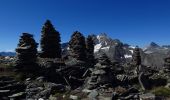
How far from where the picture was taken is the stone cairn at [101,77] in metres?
46.2

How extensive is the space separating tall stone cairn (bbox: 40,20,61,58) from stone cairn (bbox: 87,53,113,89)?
91.7 feet

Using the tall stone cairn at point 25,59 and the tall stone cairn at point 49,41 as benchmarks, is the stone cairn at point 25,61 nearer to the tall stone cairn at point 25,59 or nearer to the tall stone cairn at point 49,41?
the tall stone cairn at point 25,59

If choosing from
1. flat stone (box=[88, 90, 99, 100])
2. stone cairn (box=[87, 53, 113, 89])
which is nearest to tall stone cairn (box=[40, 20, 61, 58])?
stone cairn (box=[87, 53, 113, 89])

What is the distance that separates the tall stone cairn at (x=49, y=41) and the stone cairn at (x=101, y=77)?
2794cm

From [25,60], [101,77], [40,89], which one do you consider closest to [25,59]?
[25,60]

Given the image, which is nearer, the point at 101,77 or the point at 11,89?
the point at 11,89

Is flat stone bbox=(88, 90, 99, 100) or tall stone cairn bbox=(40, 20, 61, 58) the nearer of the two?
flat stone bbox=(88, 90, 99, 100)

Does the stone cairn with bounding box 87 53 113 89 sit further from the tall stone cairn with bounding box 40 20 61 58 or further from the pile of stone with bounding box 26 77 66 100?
the tall stone cairn with bounding box 40 20 61 58

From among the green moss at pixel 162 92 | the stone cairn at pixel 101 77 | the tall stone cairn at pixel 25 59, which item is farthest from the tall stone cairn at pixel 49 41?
the green moss at pixel 162 92

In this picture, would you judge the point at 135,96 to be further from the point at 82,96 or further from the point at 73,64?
the point at 73,64

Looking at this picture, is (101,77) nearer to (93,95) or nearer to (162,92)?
(93,95)

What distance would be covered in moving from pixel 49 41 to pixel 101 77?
31345 mm

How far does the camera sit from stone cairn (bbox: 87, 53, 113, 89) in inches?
1818

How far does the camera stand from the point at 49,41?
75.1 metres
